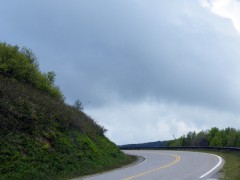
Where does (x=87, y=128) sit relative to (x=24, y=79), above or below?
below

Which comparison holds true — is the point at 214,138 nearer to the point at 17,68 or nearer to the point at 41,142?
the point at 17,68

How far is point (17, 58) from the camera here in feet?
119

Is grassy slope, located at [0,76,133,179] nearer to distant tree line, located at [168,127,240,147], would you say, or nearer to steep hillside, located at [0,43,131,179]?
steep hillside, located at [0,43,131,179]

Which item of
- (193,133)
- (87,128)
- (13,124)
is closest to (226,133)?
(193,133)

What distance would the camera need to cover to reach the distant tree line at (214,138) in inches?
2918

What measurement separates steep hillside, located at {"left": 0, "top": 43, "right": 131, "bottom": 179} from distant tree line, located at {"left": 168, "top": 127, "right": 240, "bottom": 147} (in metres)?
40.6

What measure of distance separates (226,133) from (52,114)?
57.0m

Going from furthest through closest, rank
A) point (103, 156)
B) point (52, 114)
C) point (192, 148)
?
point (192, 148), point (103, 156), point (52, 114)

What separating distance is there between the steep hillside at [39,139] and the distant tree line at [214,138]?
40.6 metres

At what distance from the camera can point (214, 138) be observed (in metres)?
76.3

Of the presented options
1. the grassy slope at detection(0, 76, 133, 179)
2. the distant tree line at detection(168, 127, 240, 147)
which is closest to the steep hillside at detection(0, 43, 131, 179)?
the grassy slope at detection(0, 76, 133, 179)

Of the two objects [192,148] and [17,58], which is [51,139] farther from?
[192,148]

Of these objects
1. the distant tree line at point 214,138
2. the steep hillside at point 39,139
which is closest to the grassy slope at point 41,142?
the steep hillside at point 39,139

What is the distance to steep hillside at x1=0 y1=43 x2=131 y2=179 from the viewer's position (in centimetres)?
2256
